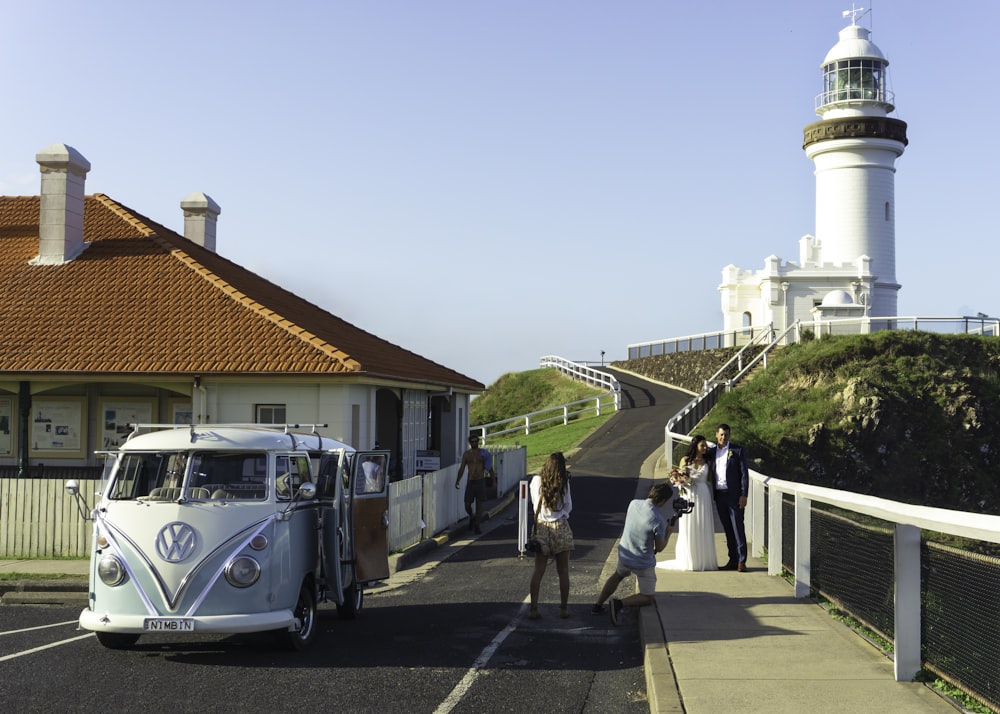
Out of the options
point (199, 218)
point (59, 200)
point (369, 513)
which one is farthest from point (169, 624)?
point (199, 218)

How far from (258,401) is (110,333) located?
3623 mm

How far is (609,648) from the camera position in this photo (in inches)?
392

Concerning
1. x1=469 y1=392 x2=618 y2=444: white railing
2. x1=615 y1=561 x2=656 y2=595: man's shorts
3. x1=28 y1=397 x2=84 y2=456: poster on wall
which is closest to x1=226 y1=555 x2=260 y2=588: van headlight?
x1=615 y1=561 x2=656 y2=595: man's shorts

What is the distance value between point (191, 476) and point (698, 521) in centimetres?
682

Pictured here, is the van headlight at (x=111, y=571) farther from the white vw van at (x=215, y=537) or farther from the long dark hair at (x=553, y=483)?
the long dark hair at (x=553, y=483)

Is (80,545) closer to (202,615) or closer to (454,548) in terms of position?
(454,548)

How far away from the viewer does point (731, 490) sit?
14.0m

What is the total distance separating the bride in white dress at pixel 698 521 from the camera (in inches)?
546

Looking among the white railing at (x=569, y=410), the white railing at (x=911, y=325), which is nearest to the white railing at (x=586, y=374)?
the white railing at (x=569, y=410)

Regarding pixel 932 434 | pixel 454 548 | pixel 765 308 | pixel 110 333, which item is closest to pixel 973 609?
pixel 454 548

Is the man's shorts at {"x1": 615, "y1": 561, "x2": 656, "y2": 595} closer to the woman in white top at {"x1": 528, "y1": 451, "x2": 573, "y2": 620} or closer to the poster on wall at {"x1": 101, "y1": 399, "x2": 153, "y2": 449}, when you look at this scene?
the woman in white top at {"x1": 528, "y1": 451, "x2": 573, "y2": 620}

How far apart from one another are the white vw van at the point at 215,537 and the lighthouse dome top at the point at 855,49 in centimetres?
5587

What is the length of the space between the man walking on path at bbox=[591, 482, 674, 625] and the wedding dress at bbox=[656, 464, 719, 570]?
2.85m

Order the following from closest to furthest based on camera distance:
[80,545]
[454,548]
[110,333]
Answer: [80,545] → [454,548] → [110,333]
